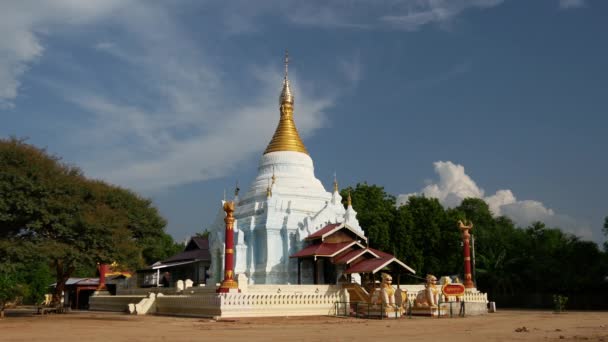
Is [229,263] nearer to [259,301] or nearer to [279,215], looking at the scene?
[259,301]

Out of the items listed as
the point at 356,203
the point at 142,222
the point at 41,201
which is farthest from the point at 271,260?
the point at 356,203

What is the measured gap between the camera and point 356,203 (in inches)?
2138

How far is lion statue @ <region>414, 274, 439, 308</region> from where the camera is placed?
27.1 m

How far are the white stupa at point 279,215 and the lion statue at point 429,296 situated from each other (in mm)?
10917

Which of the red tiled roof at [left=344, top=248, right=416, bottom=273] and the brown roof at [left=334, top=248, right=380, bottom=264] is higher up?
the brown roof at [left=334, top=248, right=380, bottom=264]

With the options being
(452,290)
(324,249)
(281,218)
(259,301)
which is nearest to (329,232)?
(324,249)

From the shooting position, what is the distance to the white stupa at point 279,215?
3819 centimetres

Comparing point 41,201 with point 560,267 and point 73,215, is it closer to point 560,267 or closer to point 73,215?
point 73,215

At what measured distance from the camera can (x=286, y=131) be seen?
45.8 m

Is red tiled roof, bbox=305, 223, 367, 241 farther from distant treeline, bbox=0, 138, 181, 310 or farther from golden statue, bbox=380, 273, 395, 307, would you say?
distant treeline, bbox=0, 138, 181, 310

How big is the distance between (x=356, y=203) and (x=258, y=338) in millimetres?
39116

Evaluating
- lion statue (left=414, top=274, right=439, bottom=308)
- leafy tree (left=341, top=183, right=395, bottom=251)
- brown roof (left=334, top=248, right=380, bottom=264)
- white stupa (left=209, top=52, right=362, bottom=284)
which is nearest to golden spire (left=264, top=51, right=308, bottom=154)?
white stupa (left=209, top=52, right=362, bottom=284)

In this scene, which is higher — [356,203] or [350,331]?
[356,203]

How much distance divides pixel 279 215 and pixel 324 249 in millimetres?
6209
